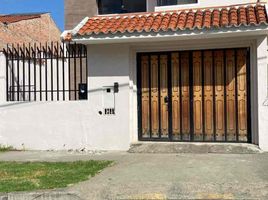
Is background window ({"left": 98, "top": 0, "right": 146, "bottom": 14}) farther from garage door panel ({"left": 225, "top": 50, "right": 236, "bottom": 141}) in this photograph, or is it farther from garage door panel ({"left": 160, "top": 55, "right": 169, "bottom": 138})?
garage door panel ({"left": 225, "top": 50, "right": 236, "bottom": 141})

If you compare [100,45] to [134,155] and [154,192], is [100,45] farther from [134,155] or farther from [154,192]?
[154,192]

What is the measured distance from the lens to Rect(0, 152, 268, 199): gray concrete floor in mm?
6832

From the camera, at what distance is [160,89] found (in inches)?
454

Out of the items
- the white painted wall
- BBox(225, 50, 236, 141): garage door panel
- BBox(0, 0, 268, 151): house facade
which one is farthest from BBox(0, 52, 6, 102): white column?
BBox(225, 50, 236, 141): garage door panel

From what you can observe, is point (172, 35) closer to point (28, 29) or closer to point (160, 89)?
point (160, 89)

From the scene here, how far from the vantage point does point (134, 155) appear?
10.5m

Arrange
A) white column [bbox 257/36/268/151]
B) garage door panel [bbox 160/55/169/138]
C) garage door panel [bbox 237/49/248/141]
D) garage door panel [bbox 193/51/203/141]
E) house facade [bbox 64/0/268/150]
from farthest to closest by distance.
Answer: garage door panel [bbox 160/55/169/138] → garage door panel [bbox 193/51/203/141] → garage door panel [bbox 237/49/248/141] → house facade [bbox 64/0/268/150] → white column [bbox 257/36/268/151]

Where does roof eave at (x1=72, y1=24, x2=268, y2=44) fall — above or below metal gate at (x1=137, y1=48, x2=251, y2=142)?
above

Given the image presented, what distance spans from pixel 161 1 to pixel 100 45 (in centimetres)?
297

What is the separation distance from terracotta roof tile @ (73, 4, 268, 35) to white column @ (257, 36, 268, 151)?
756 millimetres

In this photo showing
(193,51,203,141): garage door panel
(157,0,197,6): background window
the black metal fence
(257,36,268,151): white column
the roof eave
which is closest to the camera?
the roof eave

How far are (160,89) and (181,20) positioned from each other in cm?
189

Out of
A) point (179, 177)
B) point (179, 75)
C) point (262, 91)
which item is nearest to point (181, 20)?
point (179, 75)

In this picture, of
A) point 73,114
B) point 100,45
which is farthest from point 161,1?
point 73,114
